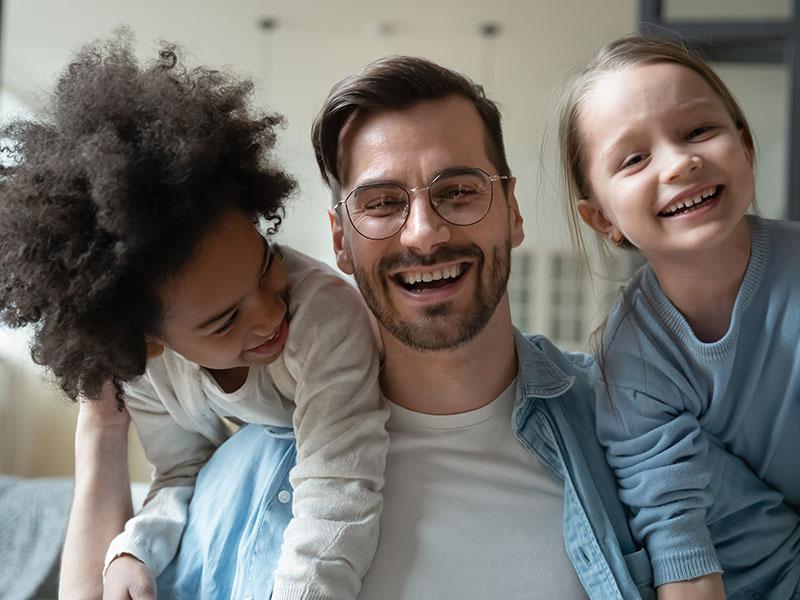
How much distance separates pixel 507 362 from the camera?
1503mm

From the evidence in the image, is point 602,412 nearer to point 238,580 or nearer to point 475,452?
point 475,452

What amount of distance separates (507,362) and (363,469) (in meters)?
0.34

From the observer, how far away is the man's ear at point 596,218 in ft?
4.85

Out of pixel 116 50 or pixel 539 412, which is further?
pixel 539 412

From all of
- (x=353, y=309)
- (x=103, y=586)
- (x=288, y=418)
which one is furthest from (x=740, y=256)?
(x=103, y=586)

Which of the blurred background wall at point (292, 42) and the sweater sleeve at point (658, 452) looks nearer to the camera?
the sweater sleeve at point (658, 452)

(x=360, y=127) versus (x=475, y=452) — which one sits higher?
(x=360, y=127)

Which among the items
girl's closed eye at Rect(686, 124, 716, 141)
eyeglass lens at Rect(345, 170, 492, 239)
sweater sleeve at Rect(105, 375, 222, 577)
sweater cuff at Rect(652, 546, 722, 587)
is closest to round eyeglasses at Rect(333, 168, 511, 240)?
eyeglass lens at Rect(345, 170, 492, 239)

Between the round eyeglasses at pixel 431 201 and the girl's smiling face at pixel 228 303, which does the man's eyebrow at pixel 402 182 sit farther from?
the girl's smiling face at pixel 228 303

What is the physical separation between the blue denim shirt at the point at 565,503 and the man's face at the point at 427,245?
16 centimetres

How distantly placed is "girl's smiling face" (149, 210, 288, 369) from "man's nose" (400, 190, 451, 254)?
0.21m

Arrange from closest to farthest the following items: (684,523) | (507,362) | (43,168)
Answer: (43,168)
(684,523)
(507,362)

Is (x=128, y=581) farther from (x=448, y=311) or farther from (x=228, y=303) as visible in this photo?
(x=448, y=311)

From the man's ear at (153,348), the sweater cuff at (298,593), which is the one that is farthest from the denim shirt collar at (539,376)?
the man's ear at (153,348)
